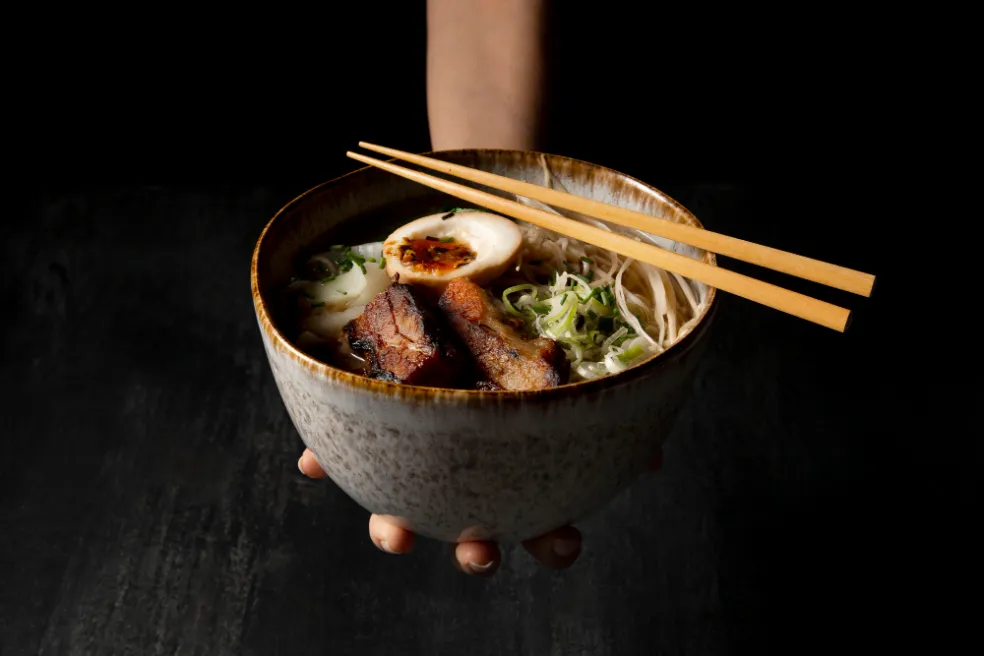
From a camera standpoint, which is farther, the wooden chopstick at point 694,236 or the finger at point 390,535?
the finger at point 390,535

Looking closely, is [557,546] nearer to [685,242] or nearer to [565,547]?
[565,547]

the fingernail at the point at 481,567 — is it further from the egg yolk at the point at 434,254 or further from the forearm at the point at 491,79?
the forearm at the point at 491,79

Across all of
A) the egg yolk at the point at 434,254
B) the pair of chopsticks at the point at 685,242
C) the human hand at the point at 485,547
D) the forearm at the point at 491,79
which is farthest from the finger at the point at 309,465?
the forearm at the point at 491,79

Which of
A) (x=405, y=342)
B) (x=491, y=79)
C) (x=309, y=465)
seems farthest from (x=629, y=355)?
(x=491, y=79)

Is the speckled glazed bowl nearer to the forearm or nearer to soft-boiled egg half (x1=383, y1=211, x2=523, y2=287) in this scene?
soft-boiled egg half (x1=383, y1=211, x2=523, y2=287)

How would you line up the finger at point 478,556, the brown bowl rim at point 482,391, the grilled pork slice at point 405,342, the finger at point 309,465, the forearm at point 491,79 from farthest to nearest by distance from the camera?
the forearm at point 491,79 → the finger at point 309,465 → the finger at point 478,556 → the grilled pork slice at point 405,342 → the brown bowl rim at point 482,391

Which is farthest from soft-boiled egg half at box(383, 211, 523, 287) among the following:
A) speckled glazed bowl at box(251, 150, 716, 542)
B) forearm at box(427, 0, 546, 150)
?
forearm at box(427, 0, 546, 150)
